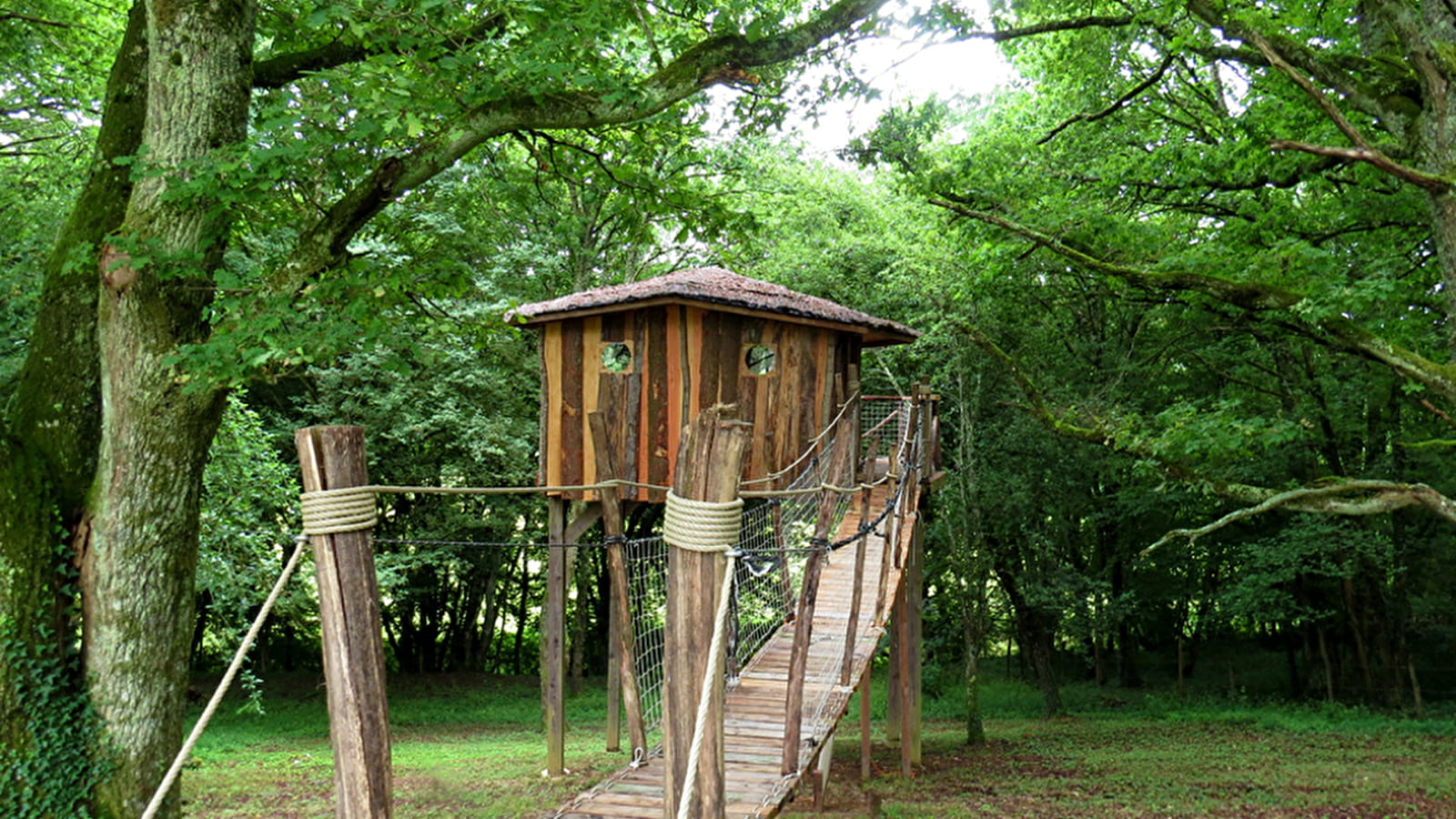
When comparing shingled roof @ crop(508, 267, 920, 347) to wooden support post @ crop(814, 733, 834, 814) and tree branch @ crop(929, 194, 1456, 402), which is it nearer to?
tree branch @ crop(929, 194, 1456, 402)

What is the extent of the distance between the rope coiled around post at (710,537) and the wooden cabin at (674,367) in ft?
19.0

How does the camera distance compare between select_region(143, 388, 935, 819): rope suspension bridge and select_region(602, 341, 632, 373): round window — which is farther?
select_region(602, 341, 632, 373): round window

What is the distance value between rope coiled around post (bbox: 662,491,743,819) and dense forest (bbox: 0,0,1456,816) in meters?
1.03

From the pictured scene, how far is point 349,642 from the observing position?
2670 mm

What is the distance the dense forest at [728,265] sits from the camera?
502 cm

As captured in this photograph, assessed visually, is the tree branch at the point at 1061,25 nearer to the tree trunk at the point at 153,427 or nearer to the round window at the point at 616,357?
the round window at the point at 616,357

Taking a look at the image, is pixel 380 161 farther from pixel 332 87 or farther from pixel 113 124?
pixel 113 124

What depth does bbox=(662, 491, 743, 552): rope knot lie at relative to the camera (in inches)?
99.8

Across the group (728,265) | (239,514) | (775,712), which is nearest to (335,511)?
(775,712)

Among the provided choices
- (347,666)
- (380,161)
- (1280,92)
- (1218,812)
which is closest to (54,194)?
(380,161)

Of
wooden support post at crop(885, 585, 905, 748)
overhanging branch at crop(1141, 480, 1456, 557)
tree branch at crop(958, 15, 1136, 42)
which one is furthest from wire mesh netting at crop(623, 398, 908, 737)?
tree branch at crop(958, 15, 1136, 42)

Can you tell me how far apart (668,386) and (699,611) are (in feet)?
20.4

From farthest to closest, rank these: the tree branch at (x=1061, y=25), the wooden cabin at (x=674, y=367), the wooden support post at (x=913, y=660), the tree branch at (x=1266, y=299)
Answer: the wooden support post at (x=913, y=660) < the wooden cabin at (x=674, y=367) < the tree branch at (x=1061, y=25) < the tree branch at (x=1266, y=299)

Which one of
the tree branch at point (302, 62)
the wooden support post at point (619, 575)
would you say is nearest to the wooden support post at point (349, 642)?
the wooden support post at point (619, 575)
